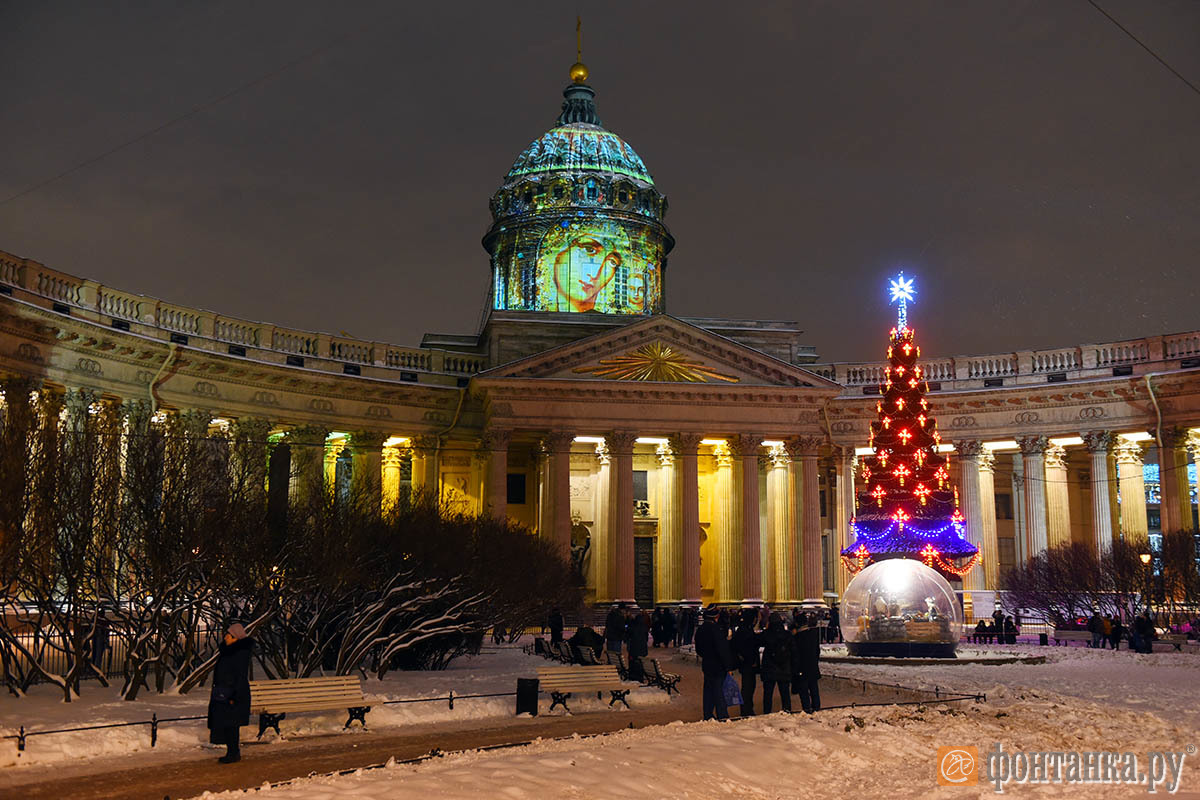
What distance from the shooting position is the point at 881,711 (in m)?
17.8

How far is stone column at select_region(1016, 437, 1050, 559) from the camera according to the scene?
5072 cm

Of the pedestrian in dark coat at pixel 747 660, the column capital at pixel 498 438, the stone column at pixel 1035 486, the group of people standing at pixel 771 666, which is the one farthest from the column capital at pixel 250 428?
the stone column at pixel 1035 486

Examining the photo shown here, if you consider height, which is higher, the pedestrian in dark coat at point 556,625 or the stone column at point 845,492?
the stone column at point 845,492

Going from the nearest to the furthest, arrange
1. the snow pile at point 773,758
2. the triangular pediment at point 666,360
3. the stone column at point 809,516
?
1. the snow pile at point 773,758
2. the triangular pediment at point 666,360
3. the stone column at point 809,516

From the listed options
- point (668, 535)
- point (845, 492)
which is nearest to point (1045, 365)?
point (845, 492)

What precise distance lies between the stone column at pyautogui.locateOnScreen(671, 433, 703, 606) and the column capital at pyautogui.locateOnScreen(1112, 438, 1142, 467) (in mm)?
16945

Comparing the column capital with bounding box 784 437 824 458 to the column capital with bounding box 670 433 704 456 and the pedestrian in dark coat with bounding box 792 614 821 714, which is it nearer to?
the column capital with bounding box 670 433 704 456

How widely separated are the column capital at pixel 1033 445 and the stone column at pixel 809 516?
8280mm

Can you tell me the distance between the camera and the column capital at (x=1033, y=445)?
5084 cm

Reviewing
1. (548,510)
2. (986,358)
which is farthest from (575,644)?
(986,358)

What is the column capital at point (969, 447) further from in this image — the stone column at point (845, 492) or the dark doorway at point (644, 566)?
the dark doorway at point (644, 566)

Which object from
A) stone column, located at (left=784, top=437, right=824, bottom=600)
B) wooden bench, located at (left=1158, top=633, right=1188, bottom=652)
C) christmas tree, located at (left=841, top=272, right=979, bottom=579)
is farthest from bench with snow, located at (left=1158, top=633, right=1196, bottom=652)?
stone column, located at (left=784, top=437, right=824, bottom=600)

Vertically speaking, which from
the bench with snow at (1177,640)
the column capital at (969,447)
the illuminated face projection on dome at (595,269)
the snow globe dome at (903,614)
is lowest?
the bench with snow at (1177,640)

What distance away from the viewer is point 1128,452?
165 feet
